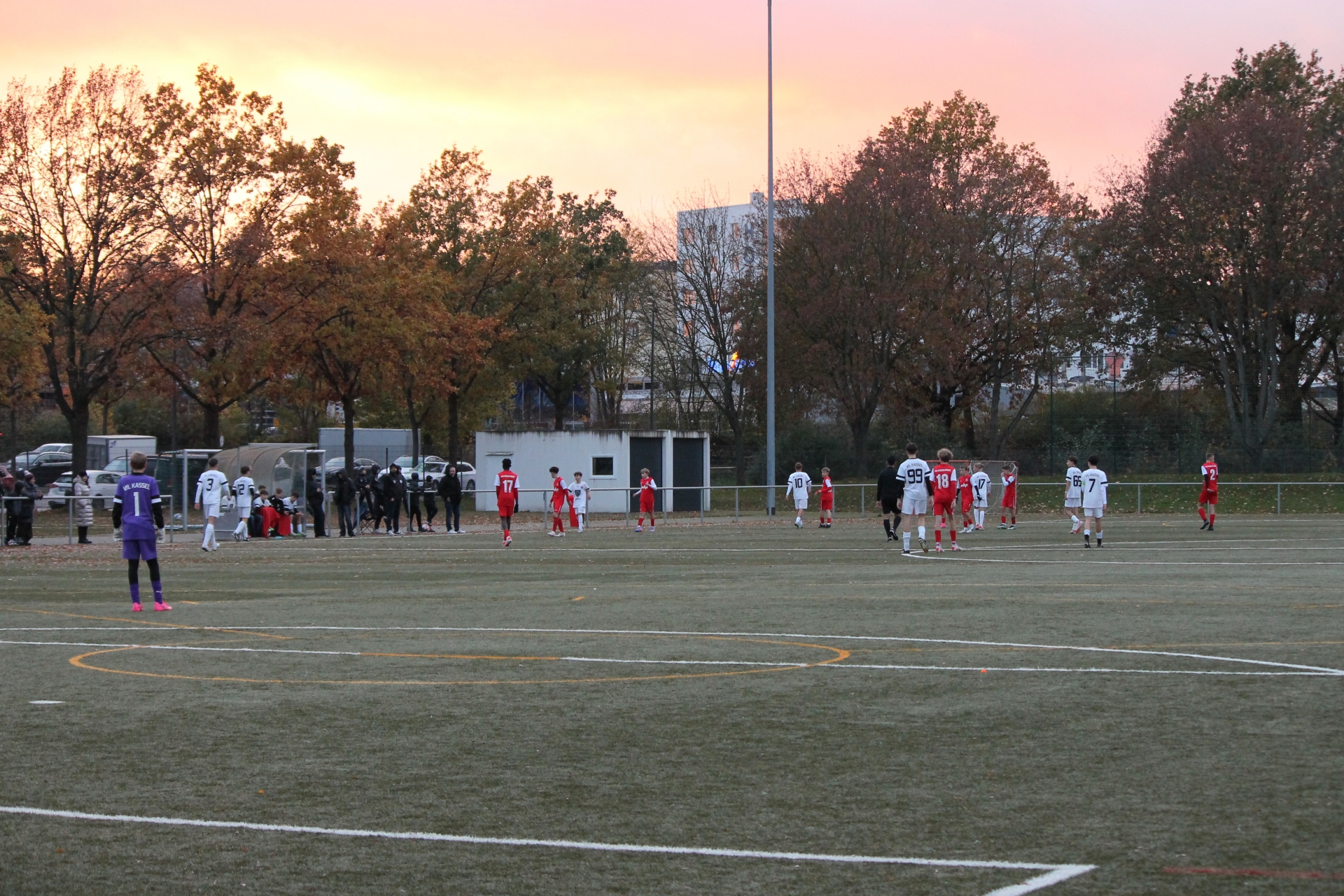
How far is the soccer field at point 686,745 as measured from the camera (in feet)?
18.9

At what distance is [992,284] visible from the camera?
5394cm

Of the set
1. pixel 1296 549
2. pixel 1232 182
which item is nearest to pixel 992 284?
pixel 1232 182

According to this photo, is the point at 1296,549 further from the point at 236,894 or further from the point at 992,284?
the point at 992,284

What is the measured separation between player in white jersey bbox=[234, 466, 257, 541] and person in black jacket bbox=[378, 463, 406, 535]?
3578mm

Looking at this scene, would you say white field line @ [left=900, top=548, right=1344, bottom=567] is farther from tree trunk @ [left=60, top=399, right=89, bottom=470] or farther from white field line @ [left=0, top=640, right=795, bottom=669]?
tree trunk @ [left=60, top=399, right=89, bottom=470]

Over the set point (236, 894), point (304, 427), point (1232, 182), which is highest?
point (1232, 182)

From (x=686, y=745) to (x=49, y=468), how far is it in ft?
188

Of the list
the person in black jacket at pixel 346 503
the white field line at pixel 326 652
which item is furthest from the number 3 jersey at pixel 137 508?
the person in black jacket at pixel 346 503

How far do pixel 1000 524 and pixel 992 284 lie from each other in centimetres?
1838

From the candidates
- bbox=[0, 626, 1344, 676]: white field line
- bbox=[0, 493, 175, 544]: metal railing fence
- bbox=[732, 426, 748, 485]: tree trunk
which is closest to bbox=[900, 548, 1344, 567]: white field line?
bbox=[0, 626, 1344, 676]: white field line

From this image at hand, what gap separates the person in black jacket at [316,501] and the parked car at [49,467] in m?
25.1

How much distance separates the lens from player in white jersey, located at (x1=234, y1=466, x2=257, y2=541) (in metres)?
34.5

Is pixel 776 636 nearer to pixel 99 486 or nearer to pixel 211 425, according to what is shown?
pixel 211 425

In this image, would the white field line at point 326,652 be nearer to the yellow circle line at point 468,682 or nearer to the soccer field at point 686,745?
the soccer field at point 686,745
